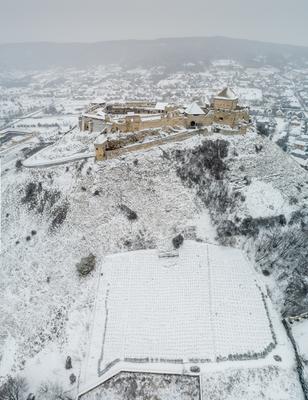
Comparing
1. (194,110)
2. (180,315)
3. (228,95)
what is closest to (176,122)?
(194,110)


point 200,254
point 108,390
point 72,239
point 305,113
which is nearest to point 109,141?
point 72,239

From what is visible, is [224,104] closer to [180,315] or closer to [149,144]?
[149,144]

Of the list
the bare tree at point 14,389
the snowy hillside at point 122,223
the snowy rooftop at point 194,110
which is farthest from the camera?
the snowy rooftop at point 194,110

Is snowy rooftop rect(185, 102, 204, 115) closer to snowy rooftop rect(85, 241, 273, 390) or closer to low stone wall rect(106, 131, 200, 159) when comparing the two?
low stone wall rect(106, 131, 200, 159)

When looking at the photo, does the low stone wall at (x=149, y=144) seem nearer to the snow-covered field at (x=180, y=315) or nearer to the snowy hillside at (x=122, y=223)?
the snowy hillside at (x=122, y=223)

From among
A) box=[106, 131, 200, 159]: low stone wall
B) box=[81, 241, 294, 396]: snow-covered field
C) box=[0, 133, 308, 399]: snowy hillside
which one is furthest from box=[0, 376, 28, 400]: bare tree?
box=[106, 131, 200, 159]: low stone wall

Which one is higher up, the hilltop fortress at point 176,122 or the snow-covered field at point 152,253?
the hilltop fortress at point 176,122

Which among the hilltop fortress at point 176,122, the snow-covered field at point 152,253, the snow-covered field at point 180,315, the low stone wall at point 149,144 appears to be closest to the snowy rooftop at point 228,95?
the hilltop fortress at point 176,122
